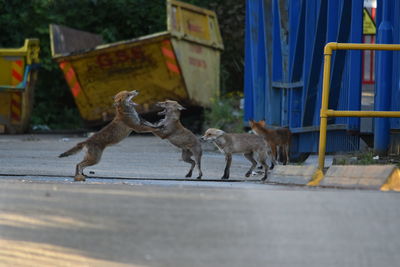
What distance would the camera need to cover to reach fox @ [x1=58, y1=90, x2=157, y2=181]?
387 inches

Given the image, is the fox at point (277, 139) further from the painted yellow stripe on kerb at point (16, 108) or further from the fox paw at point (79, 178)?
the painted yellow stripe on kerb at point (16, 108)

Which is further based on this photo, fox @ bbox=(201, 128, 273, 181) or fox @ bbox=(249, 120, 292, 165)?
fox @ bbox=(249, 120, 292, 165)

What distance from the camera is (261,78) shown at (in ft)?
47.0

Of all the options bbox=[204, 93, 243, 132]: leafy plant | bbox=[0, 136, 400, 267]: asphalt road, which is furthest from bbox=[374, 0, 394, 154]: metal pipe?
bbox=[204, 93, 243, 132]: leafy plant

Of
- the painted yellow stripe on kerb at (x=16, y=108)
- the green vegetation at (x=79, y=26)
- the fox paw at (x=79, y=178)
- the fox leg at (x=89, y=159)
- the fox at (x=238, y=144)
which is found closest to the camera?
the fox paw at (x=79, y=178)

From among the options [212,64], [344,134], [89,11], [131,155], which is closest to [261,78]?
[131,155]

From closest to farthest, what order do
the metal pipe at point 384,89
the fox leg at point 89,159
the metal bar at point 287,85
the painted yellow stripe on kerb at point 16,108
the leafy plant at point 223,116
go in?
1. the fox leg at point 89,159
2. the metal pipe at point 384,89
3. the metal bar at point 287,85
4. the leafy plant at point 223,116
5. the painted yellow stripe on kerb at point 16,108

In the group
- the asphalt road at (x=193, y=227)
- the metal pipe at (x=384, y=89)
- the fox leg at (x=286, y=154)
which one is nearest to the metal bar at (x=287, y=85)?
the fox leg at (x=286, y=154)

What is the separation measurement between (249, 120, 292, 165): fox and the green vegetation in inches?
413

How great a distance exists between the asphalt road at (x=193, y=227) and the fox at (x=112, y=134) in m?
3.04

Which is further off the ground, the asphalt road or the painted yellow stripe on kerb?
the asphalt road

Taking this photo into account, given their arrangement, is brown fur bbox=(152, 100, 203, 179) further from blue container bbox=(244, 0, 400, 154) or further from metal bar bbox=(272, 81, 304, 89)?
metal bar bbox=(272, 81, 304, 89)

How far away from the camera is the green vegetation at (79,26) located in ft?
73.8

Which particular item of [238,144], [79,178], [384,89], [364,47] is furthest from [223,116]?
[364,47]
